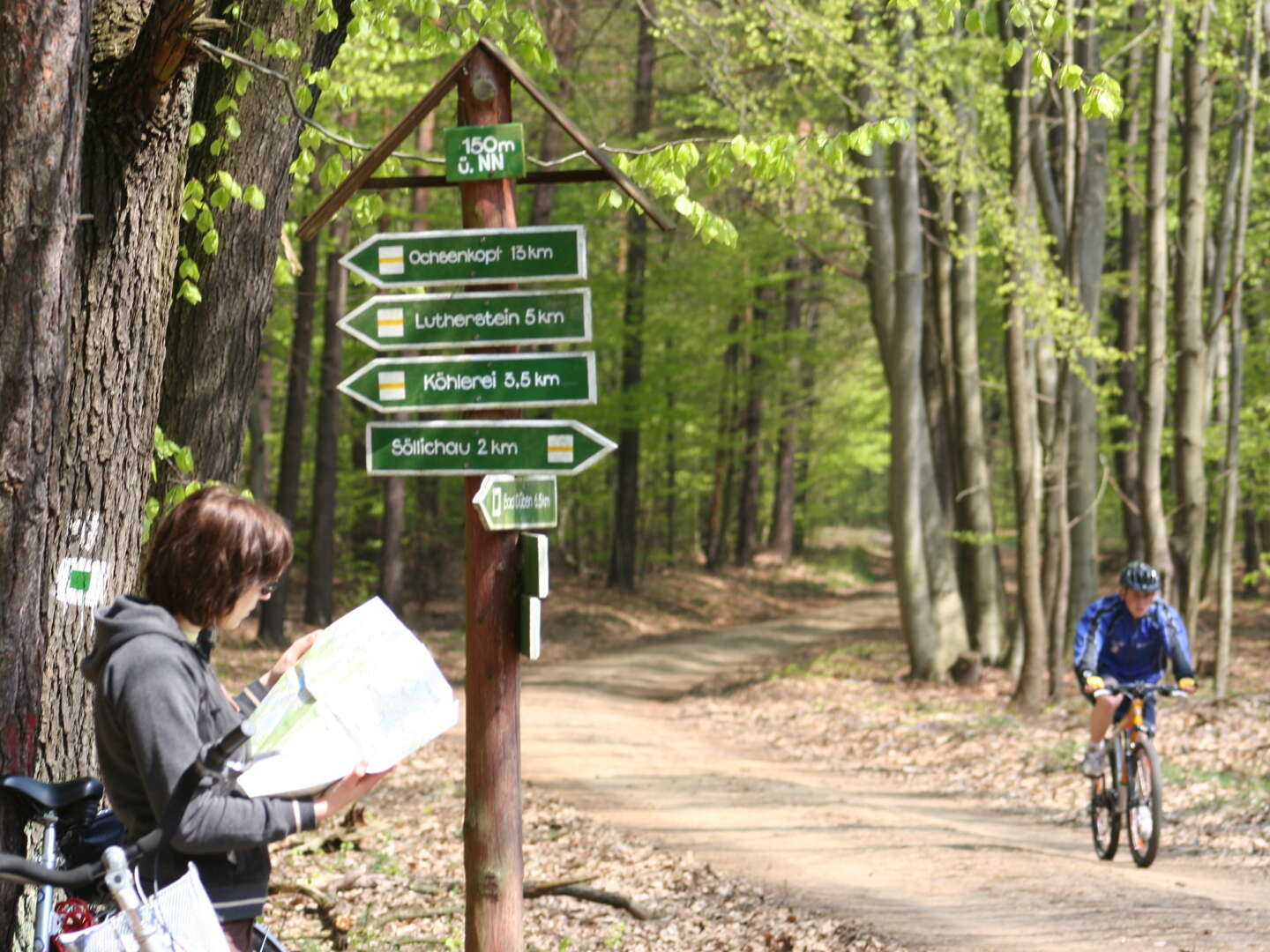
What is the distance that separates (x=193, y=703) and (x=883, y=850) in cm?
687

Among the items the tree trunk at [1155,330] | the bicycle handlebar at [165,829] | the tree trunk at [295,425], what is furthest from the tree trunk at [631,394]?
the bicycle handlebar at [165,829]

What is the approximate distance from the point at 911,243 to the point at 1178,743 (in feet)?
24.3

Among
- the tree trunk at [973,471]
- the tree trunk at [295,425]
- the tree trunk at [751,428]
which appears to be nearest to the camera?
the tree trunk at [973,471]

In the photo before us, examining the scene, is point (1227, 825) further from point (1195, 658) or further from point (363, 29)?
point (1195, 658)

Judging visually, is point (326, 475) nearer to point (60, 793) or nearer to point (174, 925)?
point (60, 793)

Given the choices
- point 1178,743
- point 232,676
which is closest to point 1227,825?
point 1178,743

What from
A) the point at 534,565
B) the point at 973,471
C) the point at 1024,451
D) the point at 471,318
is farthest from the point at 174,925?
the point at 973,471

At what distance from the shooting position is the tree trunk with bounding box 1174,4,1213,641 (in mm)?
15016

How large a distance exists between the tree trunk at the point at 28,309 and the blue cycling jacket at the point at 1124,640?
21.8 feet

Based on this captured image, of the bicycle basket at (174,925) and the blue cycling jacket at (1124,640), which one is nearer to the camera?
the bicycle basket at (174,925)

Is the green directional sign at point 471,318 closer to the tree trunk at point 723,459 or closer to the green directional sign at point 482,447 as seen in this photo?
the green directional sign at point 482,447

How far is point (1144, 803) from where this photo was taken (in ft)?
27.5

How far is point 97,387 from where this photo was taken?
14.3ft

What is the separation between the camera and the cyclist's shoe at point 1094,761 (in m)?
8.68
